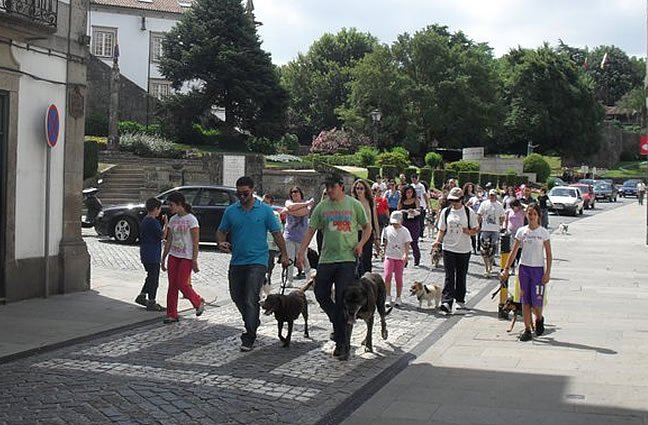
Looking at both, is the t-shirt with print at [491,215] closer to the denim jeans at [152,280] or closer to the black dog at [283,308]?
the denim jeans at [152,280]

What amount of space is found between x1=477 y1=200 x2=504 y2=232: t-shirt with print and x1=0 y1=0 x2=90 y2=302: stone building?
312 inches

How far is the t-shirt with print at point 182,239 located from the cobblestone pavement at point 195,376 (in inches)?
34.8

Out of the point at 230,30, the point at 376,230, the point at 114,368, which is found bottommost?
the point at 114,368

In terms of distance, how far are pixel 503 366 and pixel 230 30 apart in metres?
46.7

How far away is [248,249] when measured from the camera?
9.21 m

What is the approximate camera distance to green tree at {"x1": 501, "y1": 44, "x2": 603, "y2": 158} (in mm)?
84438

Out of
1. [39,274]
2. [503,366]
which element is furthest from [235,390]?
[39,274]

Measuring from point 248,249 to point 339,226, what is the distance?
3.19 ft

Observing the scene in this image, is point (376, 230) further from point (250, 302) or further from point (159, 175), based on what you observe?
point (159, 175)

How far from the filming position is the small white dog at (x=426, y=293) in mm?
12375

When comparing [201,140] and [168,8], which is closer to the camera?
[201,140]

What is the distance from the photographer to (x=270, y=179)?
3347cm

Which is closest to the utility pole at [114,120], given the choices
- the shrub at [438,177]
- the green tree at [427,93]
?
the shrub at [438,177]

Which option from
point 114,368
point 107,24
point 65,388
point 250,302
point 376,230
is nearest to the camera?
point 65,388
